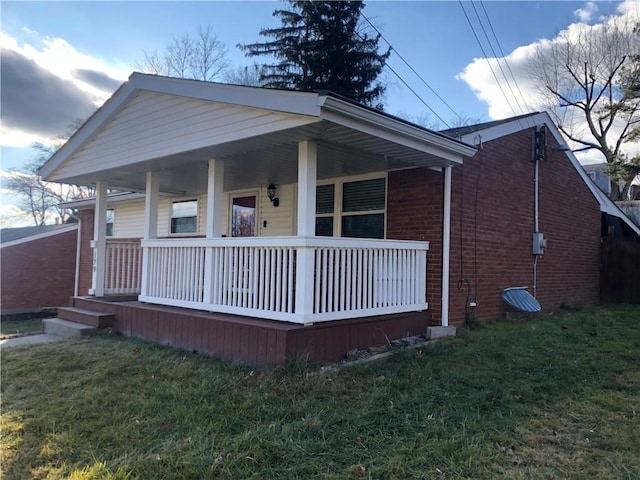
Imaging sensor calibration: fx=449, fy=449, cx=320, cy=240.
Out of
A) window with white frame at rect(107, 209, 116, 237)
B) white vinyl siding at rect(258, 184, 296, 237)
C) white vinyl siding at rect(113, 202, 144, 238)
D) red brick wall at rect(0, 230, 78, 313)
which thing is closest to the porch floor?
white vinyl siding at rect(258, 184, 296, 237)

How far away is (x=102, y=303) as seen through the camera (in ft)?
24.8

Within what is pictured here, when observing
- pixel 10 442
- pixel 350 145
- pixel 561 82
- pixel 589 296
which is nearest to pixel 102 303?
pixel 10 442

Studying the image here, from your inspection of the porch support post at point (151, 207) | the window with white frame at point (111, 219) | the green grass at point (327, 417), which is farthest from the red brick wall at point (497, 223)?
the window with white frame at point (111, 219)

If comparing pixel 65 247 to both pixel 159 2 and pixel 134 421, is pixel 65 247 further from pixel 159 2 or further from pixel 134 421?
pixel 134 421

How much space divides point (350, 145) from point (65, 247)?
13.9 metres

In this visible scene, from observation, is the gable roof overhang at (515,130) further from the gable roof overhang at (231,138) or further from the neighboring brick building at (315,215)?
the gable roof overhang at (231,138)

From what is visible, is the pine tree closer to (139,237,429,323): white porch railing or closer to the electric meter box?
the electric meter box

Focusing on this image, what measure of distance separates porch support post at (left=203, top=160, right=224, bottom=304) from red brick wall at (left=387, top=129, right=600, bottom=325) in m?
2.68

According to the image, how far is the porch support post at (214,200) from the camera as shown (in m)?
6.20

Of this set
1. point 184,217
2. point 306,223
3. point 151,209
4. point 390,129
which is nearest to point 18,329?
point 184,217

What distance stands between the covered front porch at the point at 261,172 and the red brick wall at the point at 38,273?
8027 millimetres

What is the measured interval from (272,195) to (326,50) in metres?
15.2

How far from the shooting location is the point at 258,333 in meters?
4.95

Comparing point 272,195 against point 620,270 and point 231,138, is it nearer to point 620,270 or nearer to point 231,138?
point 231,138
